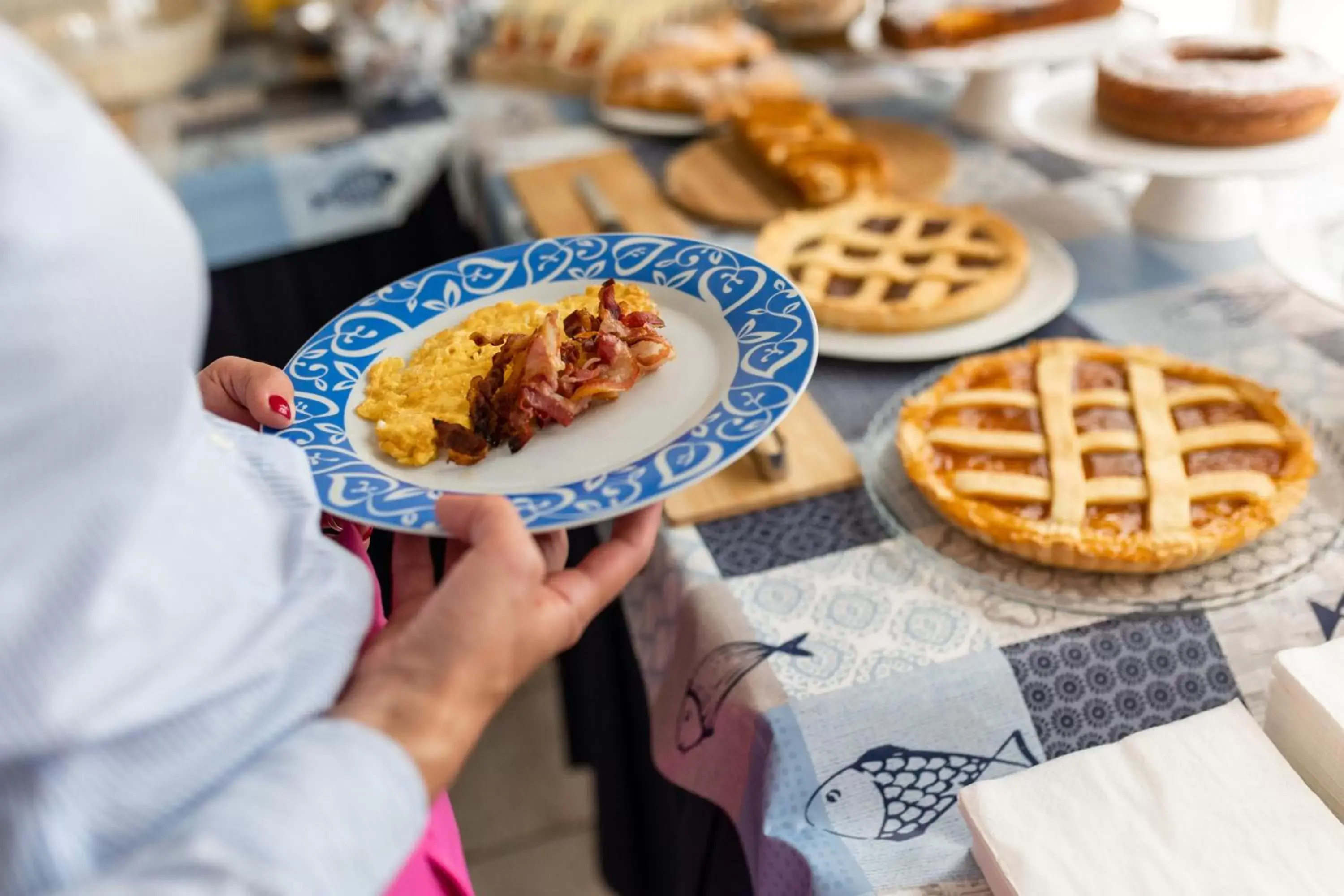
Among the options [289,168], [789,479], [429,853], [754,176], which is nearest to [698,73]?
[754,176]

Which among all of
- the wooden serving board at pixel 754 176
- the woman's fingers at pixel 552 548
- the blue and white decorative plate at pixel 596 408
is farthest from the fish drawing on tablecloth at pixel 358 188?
the woman's fingers at pixel 552 548

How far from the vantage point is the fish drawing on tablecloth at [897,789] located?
2.28 ft

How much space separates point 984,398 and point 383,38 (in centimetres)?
159

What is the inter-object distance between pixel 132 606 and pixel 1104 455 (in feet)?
2.52

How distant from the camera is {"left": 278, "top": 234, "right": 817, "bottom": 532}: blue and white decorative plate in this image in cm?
66

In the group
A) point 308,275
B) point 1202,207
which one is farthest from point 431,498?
point 308,275

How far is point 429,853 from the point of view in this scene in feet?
2.35

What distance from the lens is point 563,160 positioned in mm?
1694

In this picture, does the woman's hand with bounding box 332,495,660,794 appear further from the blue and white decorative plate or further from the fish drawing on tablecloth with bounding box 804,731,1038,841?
the fish drawing on tablecloth with bounding box 804,731,1038,841

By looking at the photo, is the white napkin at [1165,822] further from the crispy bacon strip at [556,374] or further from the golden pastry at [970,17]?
the golden pastry at [970,17]

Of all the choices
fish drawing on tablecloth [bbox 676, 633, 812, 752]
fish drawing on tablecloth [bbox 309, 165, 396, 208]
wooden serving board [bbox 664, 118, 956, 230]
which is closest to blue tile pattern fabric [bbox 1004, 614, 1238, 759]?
fish drawing on tablecloth [bbox 676, 633, 812, 752]

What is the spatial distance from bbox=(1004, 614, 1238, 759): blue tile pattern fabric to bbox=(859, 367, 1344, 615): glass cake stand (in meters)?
0.02

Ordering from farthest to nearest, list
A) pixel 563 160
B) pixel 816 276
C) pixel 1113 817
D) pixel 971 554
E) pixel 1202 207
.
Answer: pixel 563 160
pixel 1202 207
pixel 816 276
pixel 971 554
pixel 1113 817

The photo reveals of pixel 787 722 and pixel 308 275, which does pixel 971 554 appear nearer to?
pixel 787 722
